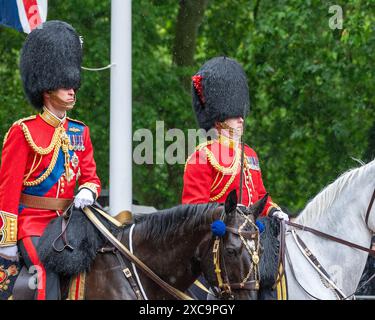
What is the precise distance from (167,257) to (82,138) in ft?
3.57

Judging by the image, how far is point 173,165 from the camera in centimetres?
1436

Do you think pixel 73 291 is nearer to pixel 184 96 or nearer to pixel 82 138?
pixel 82 138

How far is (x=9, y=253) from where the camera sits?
5941mm

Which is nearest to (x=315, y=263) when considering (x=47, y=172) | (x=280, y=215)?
(x=280, y=215)

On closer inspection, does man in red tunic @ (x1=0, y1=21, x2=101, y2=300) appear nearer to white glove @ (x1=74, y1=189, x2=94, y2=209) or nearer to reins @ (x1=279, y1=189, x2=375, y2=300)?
white glove @ (x1=74, y1=189, x2=94, y2=209)

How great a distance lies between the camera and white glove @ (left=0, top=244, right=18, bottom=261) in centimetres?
594

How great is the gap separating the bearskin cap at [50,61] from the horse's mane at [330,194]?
1.86 meters

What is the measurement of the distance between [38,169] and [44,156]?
0.29ft

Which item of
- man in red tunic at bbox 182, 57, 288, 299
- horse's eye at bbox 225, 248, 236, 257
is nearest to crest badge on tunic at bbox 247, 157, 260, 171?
man in red tunic at bbox 182, 57, 288, 299

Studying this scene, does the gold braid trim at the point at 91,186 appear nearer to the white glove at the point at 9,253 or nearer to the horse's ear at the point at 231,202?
the white glove at the point at 9,253

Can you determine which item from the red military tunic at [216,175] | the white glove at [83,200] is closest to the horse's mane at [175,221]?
the white glove at [83,200]

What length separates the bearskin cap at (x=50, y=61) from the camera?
251 inches

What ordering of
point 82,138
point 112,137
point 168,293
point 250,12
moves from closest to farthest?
point 168,293, point 82,138, point 112,137, point 250,12

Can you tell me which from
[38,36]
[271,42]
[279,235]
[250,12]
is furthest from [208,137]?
[250,12]
